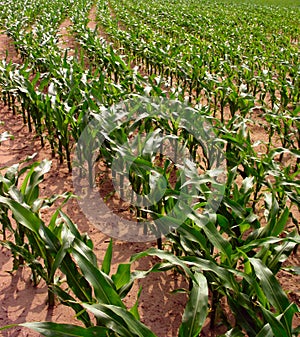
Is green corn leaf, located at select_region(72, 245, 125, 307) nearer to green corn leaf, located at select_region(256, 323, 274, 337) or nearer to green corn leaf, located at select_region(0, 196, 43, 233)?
green corn leaf, located at select_region(0, 196, 43, 233)

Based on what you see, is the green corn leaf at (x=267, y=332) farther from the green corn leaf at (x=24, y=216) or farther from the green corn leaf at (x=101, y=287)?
the green corn leaf at (x=24, y=216)

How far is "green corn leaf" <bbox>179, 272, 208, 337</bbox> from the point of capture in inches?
59.6

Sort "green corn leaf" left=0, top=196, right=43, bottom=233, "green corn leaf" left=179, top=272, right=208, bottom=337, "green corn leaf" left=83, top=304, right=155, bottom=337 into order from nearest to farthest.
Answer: "green corn leaf" left=83, top=304, right=155, bottom=337 → "green corn leaf" left=179, top=272, right=208, bottom=337 → "green corn leaf" left=0, top=196, right=43, bottom=233

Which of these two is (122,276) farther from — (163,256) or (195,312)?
(195,312)

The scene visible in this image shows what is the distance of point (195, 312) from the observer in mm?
1553

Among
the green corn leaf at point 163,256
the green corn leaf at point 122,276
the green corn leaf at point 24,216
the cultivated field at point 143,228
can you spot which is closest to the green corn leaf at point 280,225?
the cultivated field at point 143,228

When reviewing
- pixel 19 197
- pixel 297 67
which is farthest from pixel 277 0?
pixel 19 197

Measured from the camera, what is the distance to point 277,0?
1344 inches

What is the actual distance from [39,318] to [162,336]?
73cm

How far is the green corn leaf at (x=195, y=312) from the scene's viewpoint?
1513 millimetres

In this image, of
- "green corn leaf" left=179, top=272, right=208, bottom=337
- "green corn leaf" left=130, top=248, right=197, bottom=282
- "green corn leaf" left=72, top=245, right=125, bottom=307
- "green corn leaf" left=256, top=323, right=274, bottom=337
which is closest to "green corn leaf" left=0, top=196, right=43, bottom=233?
"green corn leaf" left=72, top=245, right=125, bottom=307

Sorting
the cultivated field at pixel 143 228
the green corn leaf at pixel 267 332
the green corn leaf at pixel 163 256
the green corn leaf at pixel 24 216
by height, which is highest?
the green corn leaf at pixel 24 216

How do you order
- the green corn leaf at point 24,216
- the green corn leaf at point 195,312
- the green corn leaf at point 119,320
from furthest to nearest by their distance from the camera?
the green corn leaf at point 24,216, the green corn leaf at point 195,312, the green corn leaf at point 119,320

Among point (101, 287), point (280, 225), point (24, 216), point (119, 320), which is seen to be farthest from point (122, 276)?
point (280, 225)
